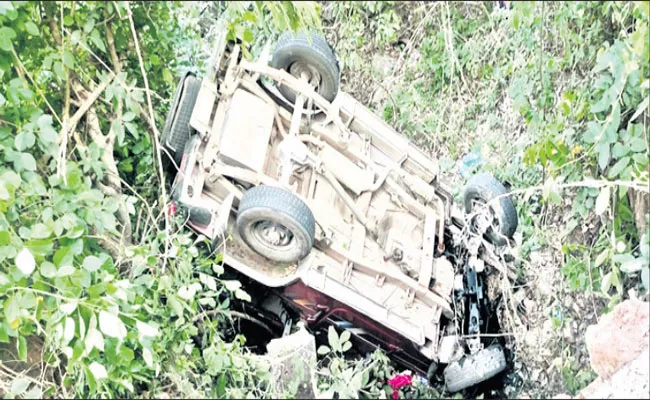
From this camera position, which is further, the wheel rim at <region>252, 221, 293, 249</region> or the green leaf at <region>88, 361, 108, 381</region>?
the wheel rim at <region>252, 221, 293, 249</region>

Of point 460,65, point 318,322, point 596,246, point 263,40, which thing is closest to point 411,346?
point 318,322

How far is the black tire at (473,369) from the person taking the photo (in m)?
3.93

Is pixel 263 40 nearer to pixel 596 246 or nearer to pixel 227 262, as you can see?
pixel 227 262

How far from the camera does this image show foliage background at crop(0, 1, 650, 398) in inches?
101

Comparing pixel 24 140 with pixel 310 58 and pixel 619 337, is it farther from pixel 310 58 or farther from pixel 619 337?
pixel 619 337

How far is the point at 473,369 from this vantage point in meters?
3.94

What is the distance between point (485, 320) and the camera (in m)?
4.26

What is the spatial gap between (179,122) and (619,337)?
2.91m

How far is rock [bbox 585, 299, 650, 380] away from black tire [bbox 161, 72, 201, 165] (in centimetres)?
273

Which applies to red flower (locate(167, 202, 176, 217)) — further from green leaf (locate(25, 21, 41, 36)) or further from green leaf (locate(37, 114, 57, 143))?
green leaf (locate(25, 21, 41, 36))

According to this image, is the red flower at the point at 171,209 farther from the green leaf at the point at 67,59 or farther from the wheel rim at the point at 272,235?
the green leaf at the point at 67,59

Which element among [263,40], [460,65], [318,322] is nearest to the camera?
[318,322]

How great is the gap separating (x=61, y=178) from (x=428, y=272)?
235 centimetres

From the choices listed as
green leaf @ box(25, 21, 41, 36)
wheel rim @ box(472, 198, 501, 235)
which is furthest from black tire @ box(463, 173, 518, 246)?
green leaf @ box(25, 21, 41, 36)
